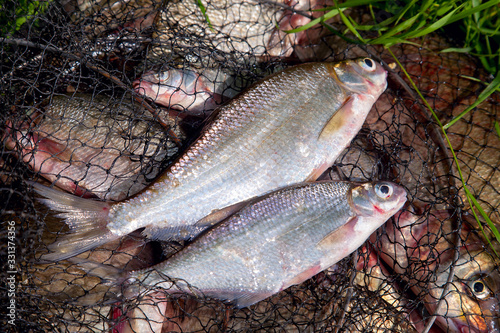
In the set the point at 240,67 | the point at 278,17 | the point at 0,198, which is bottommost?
the point at 0,198

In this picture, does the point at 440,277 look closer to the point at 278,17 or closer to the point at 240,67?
the point at 240,67

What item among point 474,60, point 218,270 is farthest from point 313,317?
point 474,60

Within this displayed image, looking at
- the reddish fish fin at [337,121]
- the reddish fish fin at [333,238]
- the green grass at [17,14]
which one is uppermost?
the green grass at [17,14]

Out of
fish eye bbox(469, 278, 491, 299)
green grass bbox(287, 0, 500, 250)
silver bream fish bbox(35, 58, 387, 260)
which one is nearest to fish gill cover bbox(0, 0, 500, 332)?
fish eye bbox(469, 278, 491, 299)

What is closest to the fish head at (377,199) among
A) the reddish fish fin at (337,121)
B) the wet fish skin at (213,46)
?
the reddish fish fin at (337,121)

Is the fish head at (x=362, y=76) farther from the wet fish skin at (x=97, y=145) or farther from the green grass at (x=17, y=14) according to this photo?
the green grass at (x=17, y=14)

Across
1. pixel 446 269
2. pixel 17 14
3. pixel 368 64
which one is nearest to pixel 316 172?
pixel 368 64
